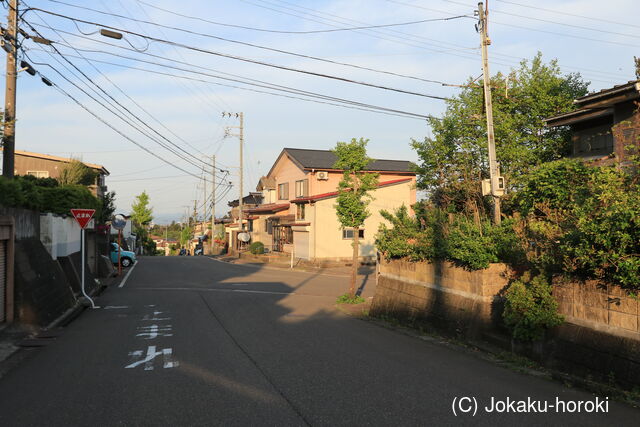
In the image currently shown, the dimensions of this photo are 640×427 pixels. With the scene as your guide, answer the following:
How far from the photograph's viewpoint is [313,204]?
35.0m

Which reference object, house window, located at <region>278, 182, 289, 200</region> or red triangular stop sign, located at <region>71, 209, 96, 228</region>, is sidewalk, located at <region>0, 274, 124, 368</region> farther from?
house window, located at <region>278, 182, 289, 200</region>

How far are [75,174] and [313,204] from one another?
16932 millimetres

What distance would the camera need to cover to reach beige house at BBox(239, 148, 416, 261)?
35.2 meters

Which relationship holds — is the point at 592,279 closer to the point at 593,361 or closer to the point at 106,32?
the point at 593,361

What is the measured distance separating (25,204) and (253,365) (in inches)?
351

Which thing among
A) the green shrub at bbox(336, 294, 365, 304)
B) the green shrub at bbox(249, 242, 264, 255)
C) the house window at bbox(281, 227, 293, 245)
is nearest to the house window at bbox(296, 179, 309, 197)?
the house window at bbox(281, 227, 293, 245)

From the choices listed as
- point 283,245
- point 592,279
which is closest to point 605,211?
point 592,279

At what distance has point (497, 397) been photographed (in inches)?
255

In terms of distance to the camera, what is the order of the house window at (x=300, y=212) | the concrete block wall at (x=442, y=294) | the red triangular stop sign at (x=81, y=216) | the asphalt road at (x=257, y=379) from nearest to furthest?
the asphalt road at (x=257, y=379) < the concrete block wall at (x=442, y=294) < the red triangular stop sign at (x=81, y=216) < the house window at (x=300, y=212)

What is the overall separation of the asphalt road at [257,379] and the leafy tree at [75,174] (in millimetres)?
24792

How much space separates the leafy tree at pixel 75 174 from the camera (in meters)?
34.8

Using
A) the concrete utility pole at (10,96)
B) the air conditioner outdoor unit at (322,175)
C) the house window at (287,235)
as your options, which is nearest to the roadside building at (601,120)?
the concrete utility pole at (10,96)

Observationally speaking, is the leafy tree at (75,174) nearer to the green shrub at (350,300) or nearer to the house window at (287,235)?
the house window at (287,235)

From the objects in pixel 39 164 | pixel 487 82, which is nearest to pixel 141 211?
pixel 39 164
